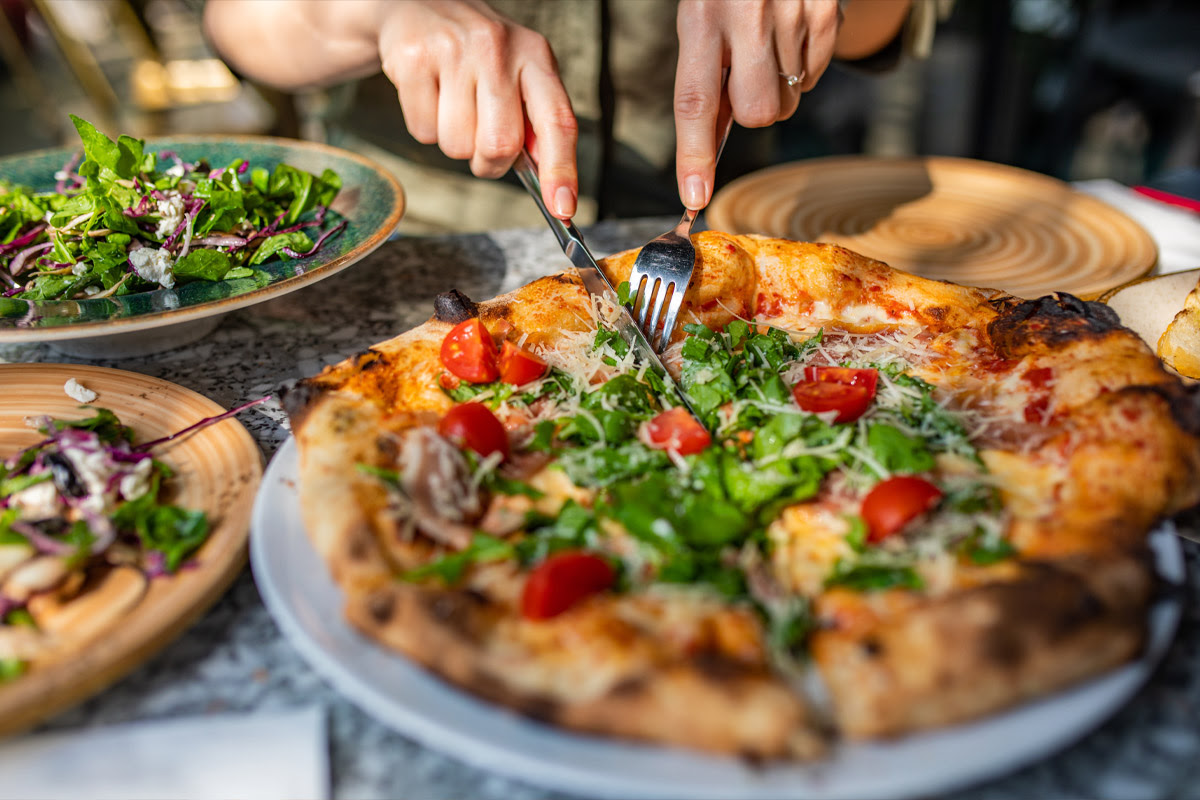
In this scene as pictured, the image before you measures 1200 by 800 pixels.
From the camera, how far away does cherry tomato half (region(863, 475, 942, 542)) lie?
167cm

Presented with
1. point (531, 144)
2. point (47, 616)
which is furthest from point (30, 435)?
point (531, 144)

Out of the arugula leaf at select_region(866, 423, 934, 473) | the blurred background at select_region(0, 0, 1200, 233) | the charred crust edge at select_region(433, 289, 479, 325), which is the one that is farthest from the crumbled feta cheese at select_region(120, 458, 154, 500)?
the blurred background at select_region(0, 0, 1200, 233)

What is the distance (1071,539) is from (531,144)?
2072 mm

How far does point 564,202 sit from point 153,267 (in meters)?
1.35

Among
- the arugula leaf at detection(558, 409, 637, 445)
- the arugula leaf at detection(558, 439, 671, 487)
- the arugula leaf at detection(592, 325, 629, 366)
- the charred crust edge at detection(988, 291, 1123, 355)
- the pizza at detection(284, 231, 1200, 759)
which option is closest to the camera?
the pizza at detection(284, 231, 1200, 759)

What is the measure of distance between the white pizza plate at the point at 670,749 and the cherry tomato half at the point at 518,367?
3.02 ft

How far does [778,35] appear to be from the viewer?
281 centimetres

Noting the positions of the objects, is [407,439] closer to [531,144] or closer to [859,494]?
[859,494]

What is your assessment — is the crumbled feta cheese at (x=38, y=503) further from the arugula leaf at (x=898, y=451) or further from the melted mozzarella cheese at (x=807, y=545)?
the arugula leaf at (x=898, y=451)

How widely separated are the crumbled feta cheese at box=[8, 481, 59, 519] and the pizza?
0.52m

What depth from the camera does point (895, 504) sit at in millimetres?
1678

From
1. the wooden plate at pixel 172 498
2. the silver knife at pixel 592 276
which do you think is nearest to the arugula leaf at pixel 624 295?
the silver knife at pixel 592 276

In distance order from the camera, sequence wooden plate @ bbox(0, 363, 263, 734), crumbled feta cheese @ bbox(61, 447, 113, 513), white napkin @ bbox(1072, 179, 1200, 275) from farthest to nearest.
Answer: white napkin @ bbox(1072, 179, 1200, 275)
crumbled feta cheese @ bbox(61, 447, 113, 513)
wooden plate @ bbox(0, 363, 263, 734)

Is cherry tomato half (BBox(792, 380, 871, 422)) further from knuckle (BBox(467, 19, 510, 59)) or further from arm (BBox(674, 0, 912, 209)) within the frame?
knuckle (BBox(467, 19, 510, 59))
